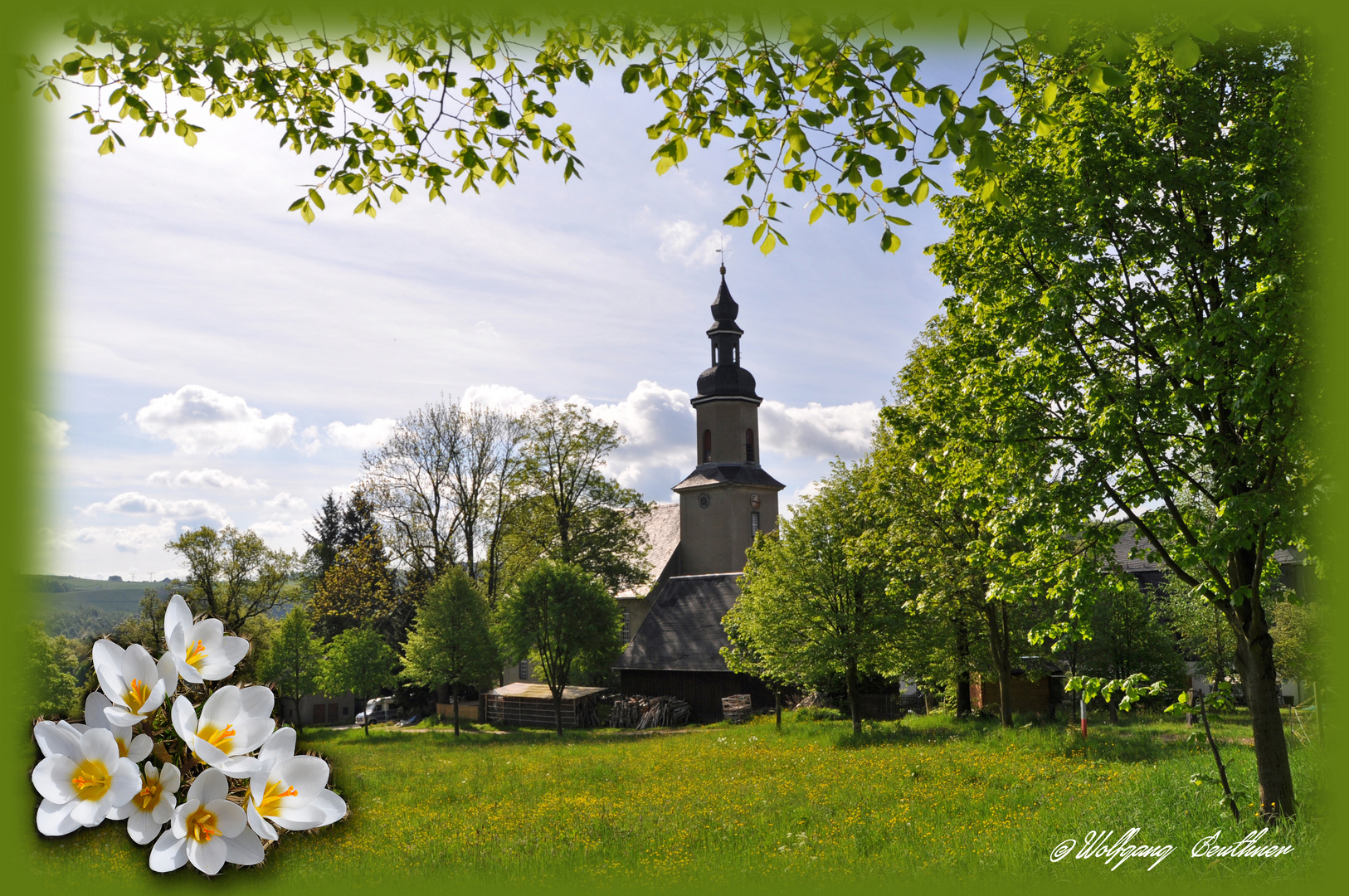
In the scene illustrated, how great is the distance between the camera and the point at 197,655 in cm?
166

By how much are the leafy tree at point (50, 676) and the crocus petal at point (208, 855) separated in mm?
655

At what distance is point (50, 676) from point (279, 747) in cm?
148

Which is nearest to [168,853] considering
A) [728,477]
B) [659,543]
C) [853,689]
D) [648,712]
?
[853,689]

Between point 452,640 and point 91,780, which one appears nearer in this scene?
point 91,780

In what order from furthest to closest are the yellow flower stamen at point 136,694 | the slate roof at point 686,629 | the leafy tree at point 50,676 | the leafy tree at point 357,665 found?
the slate roof at point 686,629 → the leafy tree at point 357,665 → the leafy tree at point 50,676 → the yellow flower stamen at point 136,694

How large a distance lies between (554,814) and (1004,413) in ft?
27.9

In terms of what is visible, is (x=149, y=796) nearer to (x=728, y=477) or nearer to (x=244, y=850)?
(x=244, y=850)

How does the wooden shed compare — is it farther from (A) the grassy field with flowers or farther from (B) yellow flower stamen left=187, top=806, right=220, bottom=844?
(B) yellow flower stamen left=187, top=806, right=220, bottom=844

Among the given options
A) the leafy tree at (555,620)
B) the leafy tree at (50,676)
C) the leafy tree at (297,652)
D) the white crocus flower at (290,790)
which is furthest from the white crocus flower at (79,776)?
the leafy tree at (555,620)

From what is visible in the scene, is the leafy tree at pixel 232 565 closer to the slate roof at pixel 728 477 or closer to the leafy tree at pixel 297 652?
the leafy tree at pixel 297 652

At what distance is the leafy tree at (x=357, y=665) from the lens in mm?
35750

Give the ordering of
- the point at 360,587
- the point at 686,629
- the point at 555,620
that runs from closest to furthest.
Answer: the point at 555,620
the point at 686,629
the point at 360,587

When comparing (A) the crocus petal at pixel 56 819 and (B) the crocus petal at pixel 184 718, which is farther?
(B) the crocus petal at pixel 184 718

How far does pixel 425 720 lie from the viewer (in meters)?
43.1
